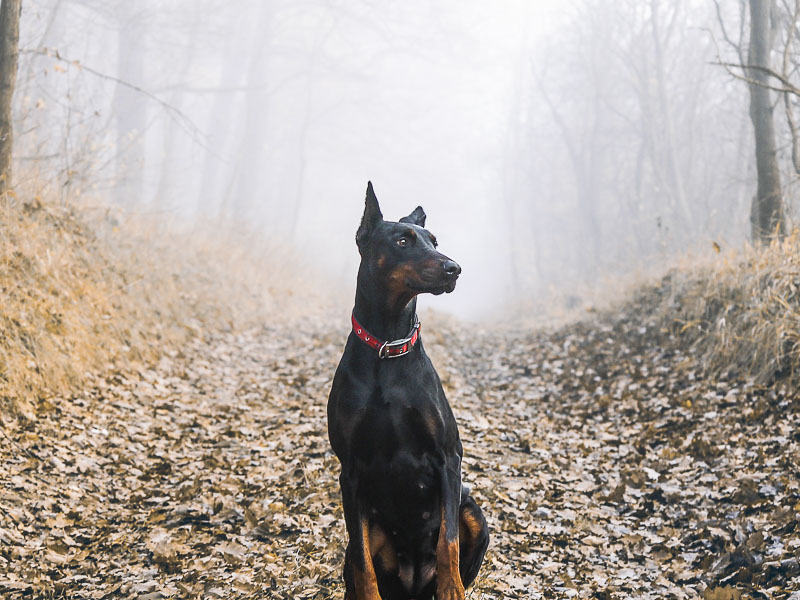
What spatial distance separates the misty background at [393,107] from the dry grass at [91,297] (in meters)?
0.91

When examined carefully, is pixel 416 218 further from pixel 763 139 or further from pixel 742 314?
pixel 763 139

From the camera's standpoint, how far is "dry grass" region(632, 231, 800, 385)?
6.91 m

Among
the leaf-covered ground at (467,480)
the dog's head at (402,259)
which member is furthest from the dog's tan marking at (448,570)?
the leaf-covered ground at (467,480)

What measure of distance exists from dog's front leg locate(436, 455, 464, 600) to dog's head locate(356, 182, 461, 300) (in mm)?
895

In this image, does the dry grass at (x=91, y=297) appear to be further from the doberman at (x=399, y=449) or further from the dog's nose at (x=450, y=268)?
the dog's nose at (x=450, y=268)

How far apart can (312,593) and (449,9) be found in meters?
22.9

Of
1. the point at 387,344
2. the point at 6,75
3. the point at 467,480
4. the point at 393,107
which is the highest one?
the point at 393,107

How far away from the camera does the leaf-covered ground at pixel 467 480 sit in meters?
4.21

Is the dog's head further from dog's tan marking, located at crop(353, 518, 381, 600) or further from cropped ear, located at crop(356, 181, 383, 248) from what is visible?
dog's tan marking, located at crop(353, 518, 381, 600)

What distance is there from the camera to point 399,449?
9.91 ft

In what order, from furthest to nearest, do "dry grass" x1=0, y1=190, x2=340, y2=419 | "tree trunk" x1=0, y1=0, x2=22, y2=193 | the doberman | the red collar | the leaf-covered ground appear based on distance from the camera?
Answer: "tree trunk" x1=0, y1=0, x2=22, y2=193 < "dry grass" x1=0, y1=190, x2=340, y2=419 < the leaf-covered ground < the red collar < the doberman

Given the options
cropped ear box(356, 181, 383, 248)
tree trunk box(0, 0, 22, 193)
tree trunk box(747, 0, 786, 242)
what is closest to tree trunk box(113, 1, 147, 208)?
tree trunk box(0, 0, 22, 193)

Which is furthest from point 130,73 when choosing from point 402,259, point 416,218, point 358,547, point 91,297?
point 358,547

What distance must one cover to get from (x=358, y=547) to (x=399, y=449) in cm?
48
